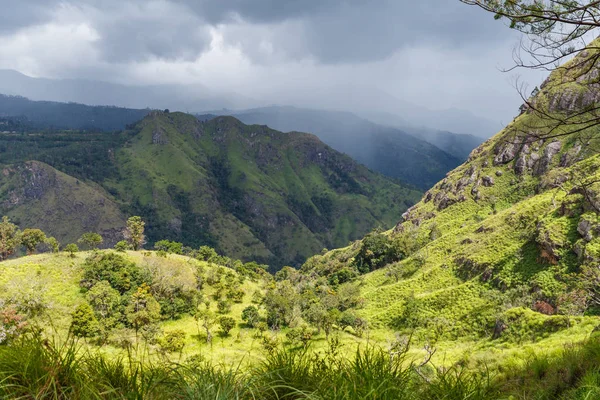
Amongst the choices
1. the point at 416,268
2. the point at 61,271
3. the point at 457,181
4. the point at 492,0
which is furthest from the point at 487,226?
the point at 61,271

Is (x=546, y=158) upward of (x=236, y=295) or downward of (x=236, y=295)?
upward

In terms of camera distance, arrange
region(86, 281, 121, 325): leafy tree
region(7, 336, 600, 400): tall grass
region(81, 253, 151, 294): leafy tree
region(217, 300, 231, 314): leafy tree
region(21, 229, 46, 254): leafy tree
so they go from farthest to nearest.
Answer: region(21, 229, 46, 254): leafy tree → region(217, 300, 231, 314): leafy tree → region(81, 253, 151, 294): leafy tree → region(86, 281, 121, 325): leafy tree → region(7, 336, 600, 400): tall grass

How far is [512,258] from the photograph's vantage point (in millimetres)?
52875

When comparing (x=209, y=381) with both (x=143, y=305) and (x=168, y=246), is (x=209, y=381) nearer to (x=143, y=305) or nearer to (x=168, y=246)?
(x=143, y=305)

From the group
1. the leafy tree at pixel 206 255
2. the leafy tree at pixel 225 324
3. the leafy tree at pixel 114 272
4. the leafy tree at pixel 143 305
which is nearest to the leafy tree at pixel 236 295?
the leafy tree at pixel 225 324

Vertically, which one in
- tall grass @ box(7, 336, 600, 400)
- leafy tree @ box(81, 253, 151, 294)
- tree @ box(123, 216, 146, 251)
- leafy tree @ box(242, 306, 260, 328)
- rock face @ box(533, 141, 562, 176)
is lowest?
leafy tree @ box(242, 306, 260, 328)

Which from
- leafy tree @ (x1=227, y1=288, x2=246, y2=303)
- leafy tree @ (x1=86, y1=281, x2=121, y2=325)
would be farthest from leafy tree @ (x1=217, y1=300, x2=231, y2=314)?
leafy tree @ (x1=86, y1=281, x2=121, y2=325)

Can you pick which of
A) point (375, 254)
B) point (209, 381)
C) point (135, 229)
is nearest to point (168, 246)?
point (135, 229)

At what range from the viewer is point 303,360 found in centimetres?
447

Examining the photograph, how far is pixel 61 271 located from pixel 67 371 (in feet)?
237

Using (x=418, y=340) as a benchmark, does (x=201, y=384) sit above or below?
above

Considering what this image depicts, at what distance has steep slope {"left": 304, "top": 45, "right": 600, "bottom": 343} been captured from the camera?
3497 centimetres

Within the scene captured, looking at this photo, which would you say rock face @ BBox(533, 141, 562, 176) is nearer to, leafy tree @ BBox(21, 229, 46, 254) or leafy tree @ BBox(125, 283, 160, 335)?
leafy tree @ BBox(125, 283, 160, 335)

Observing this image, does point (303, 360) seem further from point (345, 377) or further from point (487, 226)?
point (487, 226)
